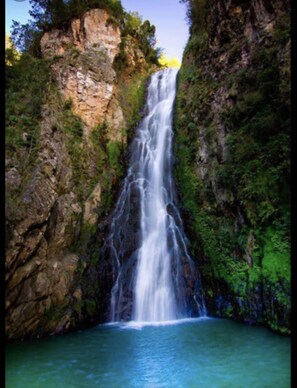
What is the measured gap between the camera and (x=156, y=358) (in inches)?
285

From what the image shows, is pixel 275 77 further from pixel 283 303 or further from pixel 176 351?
pixel 176 351

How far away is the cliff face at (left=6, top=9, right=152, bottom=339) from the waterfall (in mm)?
673

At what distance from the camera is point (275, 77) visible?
28.9ft

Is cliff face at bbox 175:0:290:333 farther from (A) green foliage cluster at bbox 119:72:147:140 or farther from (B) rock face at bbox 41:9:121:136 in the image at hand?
(B) rock face at bbox 41:9:121:136

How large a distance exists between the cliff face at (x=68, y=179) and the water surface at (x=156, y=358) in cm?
109

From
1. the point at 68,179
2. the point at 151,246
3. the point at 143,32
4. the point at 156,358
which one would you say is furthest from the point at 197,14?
the point at 156,358

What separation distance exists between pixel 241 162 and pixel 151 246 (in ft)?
14.7

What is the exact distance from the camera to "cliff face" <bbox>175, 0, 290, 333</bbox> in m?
8.23

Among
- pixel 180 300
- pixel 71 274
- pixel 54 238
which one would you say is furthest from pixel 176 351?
pixel 54 238

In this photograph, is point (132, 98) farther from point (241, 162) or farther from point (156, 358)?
point (156, 358)

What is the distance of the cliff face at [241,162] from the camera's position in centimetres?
823

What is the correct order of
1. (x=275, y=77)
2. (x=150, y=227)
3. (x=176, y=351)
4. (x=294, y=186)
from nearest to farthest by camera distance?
(x=294, y=186)
(x=176, y=351)
(x=275, y=77)
(x=150, y=227)

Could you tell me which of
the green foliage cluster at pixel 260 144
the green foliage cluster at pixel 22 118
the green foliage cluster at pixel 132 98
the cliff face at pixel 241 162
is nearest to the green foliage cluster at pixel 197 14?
the cliff face at pixel 241 162

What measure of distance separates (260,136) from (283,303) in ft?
15.0
